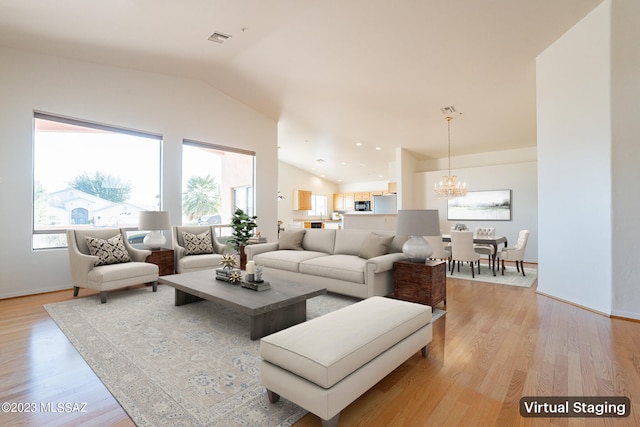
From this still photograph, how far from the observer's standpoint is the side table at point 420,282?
11.1ft

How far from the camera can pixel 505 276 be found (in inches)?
213

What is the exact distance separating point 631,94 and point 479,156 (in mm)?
4995

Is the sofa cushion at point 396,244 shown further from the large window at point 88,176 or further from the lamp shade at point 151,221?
the large window at point 88,176

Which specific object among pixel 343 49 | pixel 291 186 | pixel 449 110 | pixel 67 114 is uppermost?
pixel 343 49

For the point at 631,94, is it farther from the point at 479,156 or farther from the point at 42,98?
the point at 42,98

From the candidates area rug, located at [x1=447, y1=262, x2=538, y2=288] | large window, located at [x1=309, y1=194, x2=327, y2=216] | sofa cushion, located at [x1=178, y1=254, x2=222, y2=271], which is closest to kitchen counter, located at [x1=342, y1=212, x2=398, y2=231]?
area rug, located at [x1=447, y1=262, x2=538, y2=288]

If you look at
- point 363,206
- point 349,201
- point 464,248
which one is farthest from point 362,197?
point 464,248

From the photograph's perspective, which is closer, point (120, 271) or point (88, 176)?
point (120, 271)

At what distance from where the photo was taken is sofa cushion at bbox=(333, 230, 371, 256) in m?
4.50

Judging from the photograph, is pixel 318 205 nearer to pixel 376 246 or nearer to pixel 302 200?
pixel 302 200

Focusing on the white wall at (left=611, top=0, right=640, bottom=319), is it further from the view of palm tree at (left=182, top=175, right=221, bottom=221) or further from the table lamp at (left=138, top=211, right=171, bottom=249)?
the view of palm tree at (left=182, top=175, right=221, bottom=221)

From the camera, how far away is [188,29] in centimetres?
419

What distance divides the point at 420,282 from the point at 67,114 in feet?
18.4

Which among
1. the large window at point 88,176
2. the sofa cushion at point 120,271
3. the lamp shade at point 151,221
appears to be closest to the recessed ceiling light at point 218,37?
the large window at point 88,176
